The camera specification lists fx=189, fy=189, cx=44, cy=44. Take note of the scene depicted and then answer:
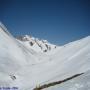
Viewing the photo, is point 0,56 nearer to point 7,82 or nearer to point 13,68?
point 13,68

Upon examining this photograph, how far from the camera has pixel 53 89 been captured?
11641mm

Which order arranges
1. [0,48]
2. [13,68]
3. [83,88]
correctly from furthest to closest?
[0,48] < [13,68] < [83,88]

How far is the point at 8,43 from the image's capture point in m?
94.6

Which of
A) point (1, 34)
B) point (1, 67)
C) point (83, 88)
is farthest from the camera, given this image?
point (1, 34)

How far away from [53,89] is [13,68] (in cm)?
4790

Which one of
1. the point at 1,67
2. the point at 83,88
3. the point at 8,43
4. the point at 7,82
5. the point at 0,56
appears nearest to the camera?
the point at 83,88

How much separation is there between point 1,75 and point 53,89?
129 feet

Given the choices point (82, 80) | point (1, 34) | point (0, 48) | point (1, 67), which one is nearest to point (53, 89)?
point (82, 80)

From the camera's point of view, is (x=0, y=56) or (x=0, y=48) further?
(x=0, y=48)

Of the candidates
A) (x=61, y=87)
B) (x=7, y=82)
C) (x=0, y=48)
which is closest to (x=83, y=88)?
(x=61, y=87)

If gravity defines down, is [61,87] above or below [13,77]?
below

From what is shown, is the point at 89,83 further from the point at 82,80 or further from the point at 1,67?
the point at 1,67

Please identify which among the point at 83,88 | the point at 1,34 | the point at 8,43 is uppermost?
the point at 1,34

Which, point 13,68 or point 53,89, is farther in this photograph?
point 13,68
